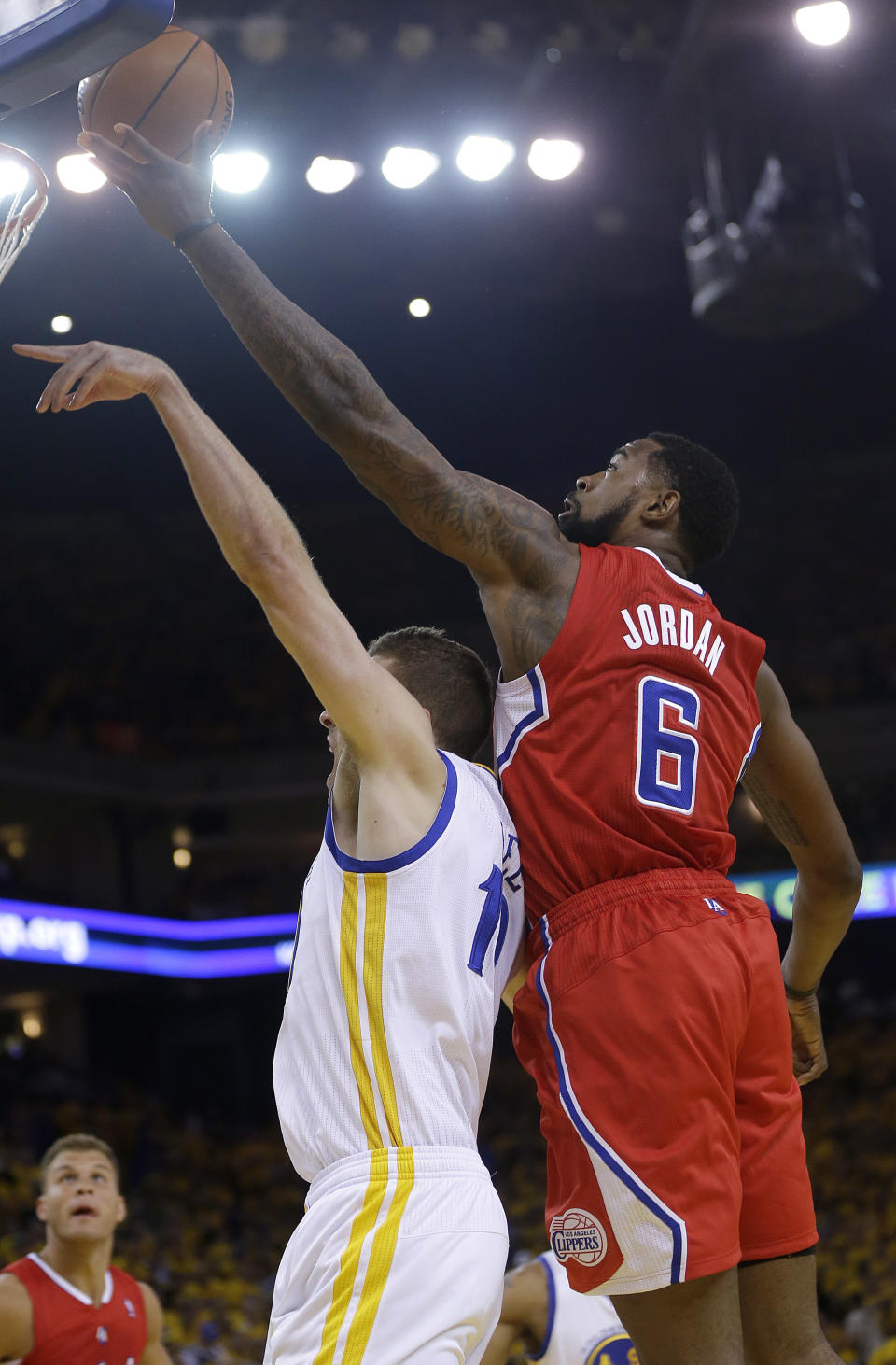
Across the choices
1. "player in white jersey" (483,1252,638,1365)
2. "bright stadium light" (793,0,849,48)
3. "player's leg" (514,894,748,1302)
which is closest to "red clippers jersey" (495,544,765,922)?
"player's leg" (514,894,748,1302)

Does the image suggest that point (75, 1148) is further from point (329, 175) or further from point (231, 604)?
point (231, 604)

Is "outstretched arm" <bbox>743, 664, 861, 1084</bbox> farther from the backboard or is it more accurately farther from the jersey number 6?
the backboard

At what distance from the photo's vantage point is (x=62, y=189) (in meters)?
8.66

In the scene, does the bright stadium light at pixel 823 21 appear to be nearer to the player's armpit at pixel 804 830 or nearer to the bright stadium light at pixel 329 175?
the bright stadium light at pixel 329 175

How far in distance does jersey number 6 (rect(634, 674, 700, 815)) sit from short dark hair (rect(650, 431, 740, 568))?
0.41 meters

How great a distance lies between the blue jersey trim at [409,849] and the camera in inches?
85.0

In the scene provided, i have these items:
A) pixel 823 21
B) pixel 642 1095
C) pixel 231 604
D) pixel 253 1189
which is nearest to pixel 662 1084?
pixel 642 1095

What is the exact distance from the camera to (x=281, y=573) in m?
2.20

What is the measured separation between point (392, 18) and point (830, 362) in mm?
7385

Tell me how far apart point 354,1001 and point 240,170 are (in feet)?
25.0

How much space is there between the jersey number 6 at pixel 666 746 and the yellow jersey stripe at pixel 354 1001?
0.57m

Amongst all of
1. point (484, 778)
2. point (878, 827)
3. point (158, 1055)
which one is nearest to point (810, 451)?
point (878, 827)

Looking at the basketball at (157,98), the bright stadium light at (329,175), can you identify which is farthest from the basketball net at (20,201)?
the bright stadium light at (329,175)

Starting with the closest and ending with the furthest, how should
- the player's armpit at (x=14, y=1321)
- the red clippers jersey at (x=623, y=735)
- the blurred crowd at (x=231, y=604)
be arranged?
the red clippers jersey at (x=623, y=735) → the player's armpit at (x=14, y=1321) → the blurred crowd at (x=231, y=604)
